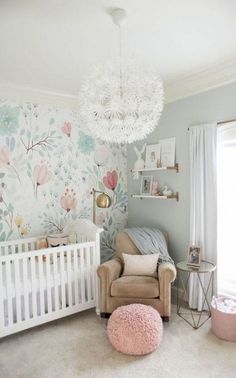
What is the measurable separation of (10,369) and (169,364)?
120 cm

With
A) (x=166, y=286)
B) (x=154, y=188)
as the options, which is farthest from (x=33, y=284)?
(x=154, y=188)

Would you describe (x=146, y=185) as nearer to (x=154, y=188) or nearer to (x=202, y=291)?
(x=154, y=188)

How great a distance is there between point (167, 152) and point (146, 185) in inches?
21.5

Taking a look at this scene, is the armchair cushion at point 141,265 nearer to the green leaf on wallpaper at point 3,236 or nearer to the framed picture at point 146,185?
the framed picture at point 146,185

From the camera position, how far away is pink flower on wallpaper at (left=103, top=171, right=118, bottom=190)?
400 cm

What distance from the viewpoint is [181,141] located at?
3.31m

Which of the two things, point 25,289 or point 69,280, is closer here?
point 25,289

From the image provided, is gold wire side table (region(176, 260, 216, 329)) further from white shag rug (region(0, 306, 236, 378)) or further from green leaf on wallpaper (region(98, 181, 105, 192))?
green leaf on wallpaper (region(98, 181, 105, 192))

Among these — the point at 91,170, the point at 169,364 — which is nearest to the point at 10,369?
the point at 169,364

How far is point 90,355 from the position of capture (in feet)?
7.48

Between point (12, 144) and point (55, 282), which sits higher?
point (12, 144)

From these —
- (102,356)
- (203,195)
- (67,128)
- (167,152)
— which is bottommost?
(102,356)

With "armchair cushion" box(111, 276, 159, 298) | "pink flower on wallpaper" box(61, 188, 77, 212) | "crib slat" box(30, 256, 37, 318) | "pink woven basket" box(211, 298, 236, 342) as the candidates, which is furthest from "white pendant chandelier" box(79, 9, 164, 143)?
"pink flower on wallpaper" box(61, 188, 77, 212)

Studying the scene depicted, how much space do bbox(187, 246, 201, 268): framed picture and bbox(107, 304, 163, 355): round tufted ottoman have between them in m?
0.74
